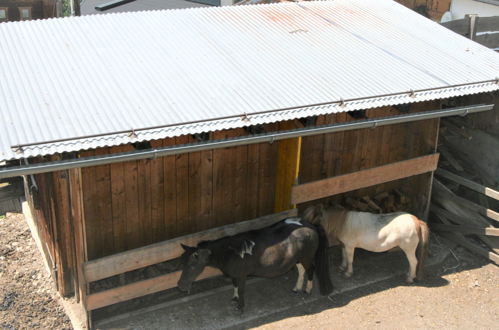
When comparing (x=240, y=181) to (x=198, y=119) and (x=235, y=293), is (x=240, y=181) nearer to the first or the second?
(x=235, y=293)

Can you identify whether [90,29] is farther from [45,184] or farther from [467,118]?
[467,118]

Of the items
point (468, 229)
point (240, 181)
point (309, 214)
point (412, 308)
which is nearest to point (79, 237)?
point (240, 181)

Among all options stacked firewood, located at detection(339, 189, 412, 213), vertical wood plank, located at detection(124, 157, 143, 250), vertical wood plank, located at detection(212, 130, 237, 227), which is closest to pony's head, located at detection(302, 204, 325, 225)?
vertical wood plank, located at detection(212, 130, 237, 227)

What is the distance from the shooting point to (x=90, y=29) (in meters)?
8.41

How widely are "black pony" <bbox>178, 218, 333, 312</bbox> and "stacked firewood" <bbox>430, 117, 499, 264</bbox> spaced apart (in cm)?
289

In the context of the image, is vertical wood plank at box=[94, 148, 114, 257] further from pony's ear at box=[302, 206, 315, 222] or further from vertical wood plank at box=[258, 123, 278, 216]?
pony's ear at box=[302, 206, 315, 222]

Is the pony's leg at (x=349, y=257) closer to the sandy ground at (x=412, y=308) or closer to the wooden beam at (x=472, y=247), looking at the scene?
the sandy ground at (x=412, y=308)

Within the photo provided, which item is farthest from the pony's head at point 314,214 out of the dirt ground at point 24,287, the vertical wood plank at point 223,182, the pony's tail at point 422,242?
the dirt ground at point 24,287

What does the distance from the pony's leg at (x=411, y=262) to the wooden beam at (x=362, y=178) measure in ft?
3.77

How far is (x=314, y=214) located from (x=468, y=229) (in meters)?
2.81

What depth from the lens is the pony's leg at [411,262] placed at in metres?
8.71

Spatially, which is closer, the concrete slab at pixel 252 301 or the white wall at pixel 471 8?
the concrete slab at pixel 252 301

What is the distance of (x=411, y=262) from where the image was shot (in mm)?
8797

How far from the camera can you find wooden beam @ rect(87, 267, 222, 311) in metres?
7.34
